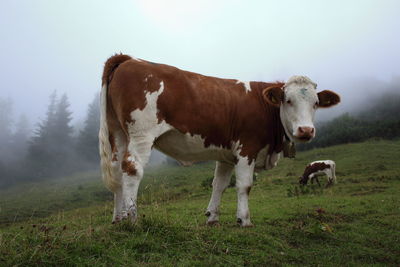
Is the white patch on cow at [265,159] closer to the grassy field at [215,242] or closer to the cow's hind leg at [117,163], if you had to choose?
the grassy field at [215,242]

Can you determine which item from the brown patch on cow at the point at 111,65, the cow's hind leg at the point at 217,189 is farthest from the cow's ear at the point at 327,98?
the brown patch on cow at the point at 111,65

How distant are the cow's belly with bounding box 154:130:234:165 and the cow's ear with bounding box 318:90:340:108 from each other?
2.03 m

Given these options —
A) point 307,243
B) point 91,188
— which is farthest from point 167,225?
point 91,188

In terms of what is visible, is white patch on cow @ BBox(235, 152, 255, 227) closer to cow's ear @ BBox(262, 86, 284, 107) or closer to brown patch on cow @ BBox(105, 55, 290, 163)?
brown patch on cow @ BBox(105, 55, 290, 163)

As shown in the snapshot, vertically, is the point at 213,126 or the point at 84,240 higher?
the point at 213,126

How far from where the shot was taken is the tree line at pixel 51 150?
49656 millimetres

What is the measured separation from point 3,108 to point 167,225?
8649cm

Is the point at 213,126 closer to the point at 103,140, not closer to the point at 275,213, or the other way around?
the point at 103,140

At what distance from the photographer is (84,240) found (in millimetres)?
3875

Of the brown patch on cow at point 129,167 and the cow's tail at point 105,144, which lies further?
the cow's tail at point 105,144

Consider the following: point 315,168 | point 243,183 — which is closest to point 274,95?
point 243,183

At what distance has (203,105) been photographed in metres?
5.53

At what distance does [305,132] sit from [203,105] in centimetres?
171

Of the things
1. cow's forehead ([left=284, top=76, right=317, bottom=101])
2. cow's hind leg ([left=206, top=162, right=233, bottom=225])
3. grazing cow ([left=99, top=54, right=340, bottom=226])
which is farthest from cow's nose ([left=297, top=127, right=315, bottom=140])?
cow's hind leg ([left=206, top=162, right=233, bottom=225])
